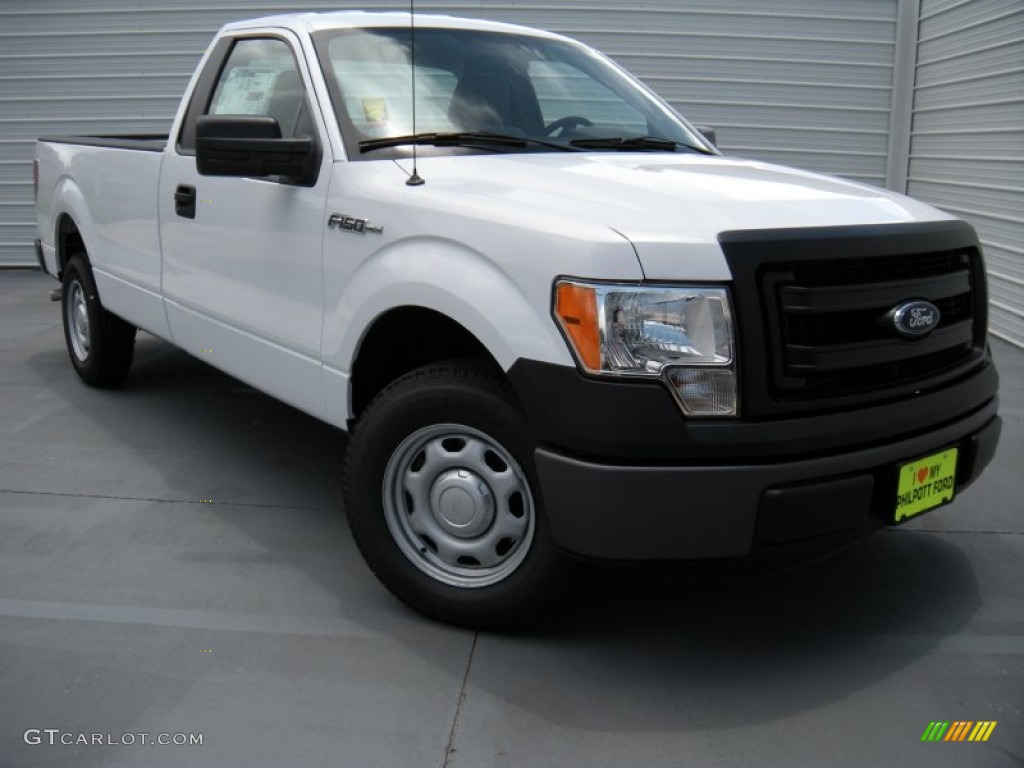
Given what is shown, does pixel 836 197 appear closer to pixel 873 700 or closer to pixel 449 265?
pixel 449 265

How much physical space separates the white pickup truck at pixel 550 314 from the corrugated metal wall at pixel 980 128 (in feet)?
15.5

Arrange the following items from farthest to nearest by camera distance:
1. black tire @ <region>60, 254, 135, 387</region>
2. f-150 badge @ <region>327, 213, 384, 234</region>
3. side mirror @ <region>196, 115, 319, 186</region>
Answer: black tire @ <region>60, 254, 135, 387</region>
side mirror @ <region>196, 115, 319, 186</region>
f-150 badge @ <region>327, 213, 384, 234</region>

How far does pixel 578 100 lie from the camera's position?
13.9 ft

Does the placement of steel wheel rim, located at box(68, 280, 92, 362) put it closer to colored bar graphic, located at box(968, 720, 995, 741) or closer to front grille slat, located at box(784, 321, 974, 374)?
front grille slat, located at box(784, 321, 974, 374)

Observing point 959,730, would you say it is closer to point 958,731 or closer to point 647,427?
point 958,731

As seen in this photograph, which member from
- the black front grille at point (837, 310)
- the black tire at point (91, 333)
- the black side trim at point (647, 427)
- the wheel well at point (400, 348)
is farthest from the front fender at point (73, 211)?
the black front grille at point (837, 310)

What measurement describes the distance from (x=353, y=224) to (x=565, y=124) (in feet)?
3.58

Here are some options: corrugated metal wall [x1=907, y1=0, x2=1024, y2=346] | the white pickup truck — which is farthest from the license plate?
corrugated metal wall [x1=907, y1=0, x2=1024, y2=346]

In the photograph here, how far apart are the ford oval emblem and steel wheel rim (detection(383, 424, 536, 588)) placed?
1.12 m

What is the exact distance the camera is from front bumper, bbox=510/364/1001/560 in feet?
8.69

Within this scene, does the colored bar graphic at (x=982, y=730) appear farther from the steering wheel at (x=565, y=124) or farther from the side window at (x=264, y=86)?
the side window at (x=264, y=86)

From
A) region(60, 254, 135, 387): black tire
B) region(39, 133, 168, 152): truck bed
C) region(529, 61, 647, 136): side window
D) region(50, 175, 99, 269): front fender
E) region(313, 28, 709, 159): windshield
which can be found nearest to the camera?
region(313, 28, 709, 159): windshield

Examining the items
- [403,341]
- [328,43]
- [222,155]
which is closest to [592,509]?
[403,341]

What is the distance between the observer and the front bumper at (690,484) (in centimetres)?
265
